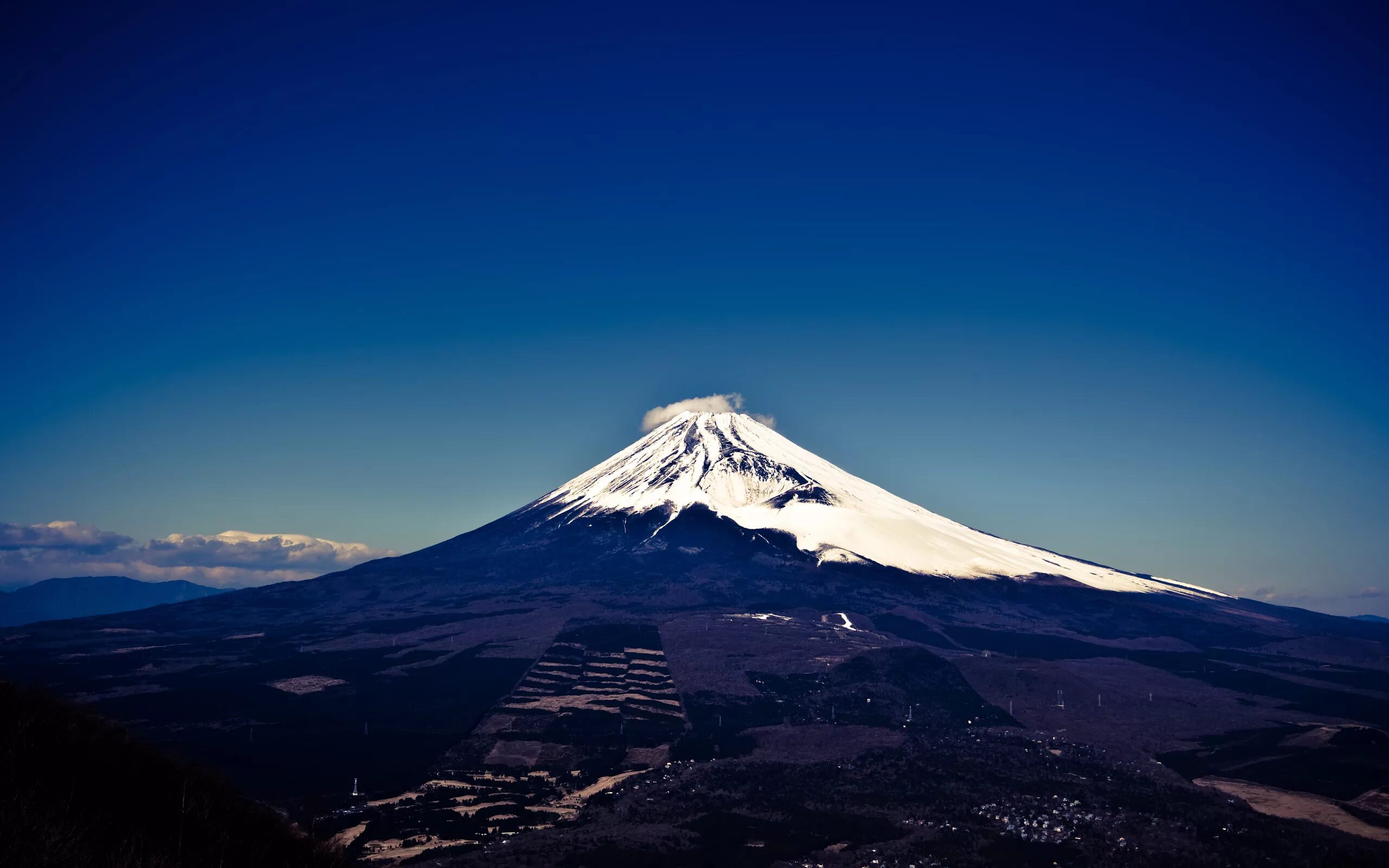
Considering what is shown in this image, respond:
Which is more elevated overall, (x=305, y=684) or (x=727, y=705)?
(x=305, y=684)

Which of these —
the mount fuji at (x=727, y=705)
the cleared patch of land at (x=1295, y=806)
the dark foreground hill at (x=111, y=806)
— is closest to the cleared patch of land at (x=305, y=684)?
the mount fuji at (x=727, y=705)

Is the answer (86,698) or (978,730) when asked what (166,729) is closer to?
(86,698)

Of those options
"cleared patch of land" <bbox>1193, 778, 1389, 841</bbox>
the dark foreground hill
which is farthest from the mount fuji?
the dark foreground hill

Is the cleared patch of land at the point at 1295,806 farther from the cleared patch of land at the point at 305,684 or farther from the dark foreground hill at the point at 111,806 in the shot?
the cleared patch of land at the point at 305,684

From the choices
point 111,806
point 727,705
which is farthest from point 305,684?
point 111,806

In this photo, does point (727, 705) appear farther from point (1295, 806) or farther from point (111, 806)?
point (111, 806)

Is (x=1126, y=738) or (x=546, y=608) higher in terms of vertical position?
(x=546, y=608)

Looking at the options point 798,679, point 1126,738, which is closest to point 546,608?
point 798,679

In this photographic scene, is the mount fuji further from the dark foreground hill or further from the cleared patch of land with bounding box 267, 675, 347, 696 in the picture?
the dark foreground hill
